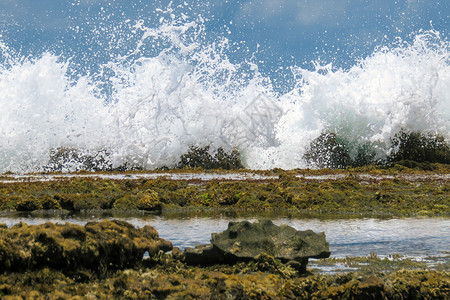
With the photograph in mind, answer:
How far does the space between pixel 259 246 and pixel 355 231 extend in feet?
20.2

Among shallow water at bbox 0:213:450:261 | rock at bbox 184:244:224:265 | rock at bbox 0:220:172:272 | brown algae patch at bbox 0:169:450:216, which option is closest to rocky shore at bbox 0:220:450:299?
rock at bbox 0:220:172:272

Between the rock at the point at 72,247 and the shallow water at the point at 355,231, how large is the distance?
2.76 meters

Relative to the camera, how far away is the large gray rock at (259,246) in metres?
8.44

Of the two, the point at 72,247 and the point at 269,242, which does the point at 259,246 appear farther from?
the point at 72,247

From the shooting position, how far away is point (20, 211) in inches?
780

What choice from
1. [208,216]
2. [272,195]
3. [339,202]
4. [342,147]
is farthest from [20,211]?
[342,147]

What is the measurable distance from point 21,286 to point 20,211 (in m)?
14.8

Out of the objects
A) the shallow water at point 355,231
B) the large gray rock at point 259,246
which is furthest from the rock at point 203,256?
the shallow water at point 355,231

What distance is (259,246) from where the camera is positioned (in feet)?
28.3

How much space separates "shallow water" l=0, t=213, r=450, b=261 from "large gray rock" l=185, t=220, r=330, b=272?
5.98 ft

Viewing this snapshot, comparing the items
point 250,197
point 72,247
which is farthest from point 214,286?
point 250,197

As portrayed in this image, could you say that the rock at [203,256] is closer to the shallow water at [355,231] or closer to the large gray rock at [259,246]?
the large gray rock at [259,246]

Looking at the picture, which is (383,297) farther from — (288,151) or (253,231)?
(288,151)

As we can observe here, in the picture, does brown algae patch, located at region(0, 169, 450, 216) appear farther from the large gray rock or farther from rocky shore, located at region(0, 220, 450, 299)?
rocky shore, located at region(0, 220, 450, 299)
